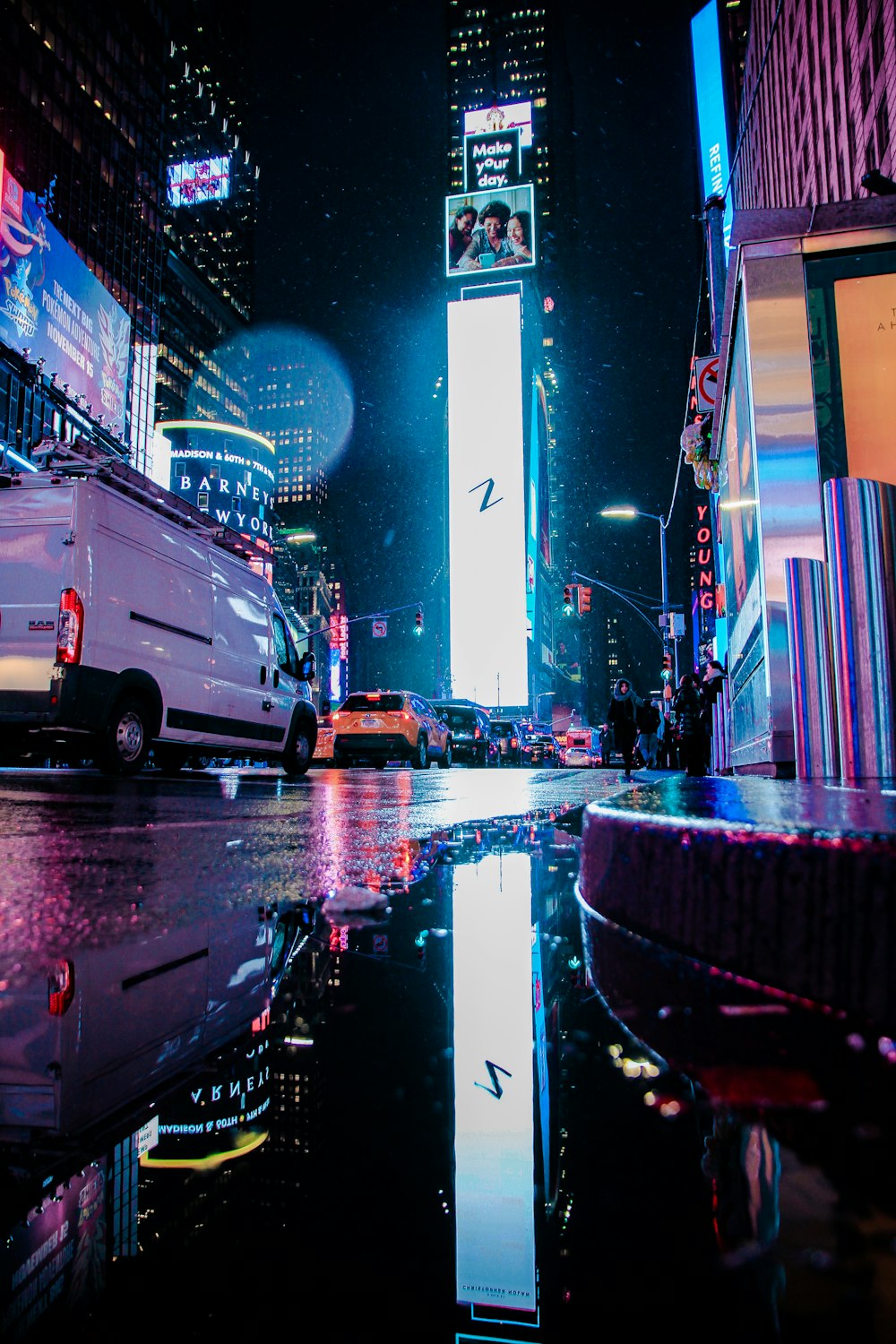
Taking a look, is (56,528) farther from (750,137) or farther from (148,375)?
(148,375)

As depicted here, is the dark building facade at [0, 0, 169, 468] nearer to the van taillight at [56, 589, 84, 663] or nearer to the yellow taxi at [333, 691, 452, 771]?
the yellow taxi at [333, 691, 452, 771]

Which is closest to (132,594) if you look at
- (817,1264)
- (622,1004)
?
(622,1004)

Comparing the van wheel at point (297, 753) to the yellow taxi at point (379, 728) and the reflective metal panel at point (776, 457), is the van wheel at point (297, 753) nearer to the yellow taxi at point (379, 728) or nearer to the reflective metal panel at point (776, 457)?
the yellow taxi at point (379, 728)

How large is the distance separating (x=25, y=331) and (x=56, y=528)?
3422 cm

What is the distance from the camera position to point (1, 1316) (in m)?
0.40

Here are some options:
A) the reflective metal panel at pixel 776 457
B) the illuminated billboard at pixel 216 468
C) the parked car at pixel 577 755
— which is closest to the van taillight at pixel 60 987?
the reflective metal panel at pixel 776 457

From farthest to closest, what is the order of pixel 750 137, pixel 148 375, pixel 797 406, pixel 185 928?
pixel 148 375, pixel 750 137, pixel 797 406, pixel 185 928

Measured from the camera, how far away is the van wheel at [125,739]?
7.93 m

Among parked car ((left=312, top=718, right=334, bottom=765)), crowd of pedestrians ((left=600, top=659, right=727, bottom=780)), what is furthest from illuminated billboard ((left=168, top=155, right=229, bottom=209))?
crowd of pedestrians ((left=600, top=659, right=727, bottom=780))

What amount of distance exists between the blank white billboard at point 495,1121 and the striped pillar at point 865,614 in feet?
8.84

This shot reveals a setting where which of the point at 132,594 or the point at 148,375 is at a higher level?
the point at 148,375

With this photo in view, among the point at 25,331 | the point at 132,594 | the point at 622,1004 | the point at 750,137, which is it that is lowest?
the point at 622,1004

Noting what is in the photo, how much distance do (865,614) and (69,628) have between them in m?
6.54

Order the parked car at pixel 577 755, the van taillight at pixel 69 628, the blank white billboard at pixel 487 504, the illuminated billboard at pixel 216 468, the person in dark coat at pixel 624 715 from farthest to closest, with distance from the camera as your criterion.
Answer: the illuminated billboard at pixel 216 468 → the blank white billboard at pixel 487 504 → the parked car at pixel 577 755 → the person in dark coat at pixel 624 715 → the van taillight at pixel 69 628
